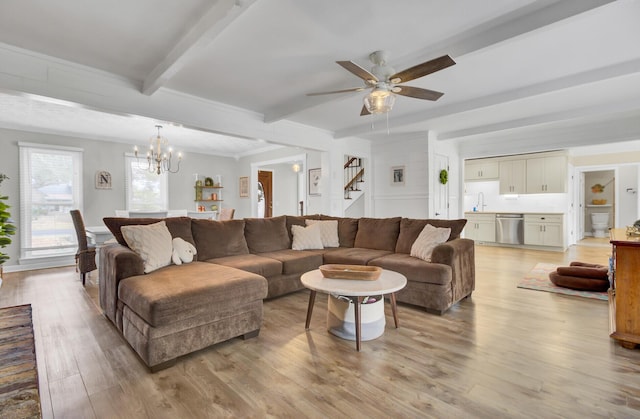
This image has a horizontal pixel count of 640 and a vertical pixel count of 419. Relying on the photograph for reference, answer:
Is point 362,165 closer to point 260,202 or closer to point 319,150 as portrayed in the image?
point 319,150

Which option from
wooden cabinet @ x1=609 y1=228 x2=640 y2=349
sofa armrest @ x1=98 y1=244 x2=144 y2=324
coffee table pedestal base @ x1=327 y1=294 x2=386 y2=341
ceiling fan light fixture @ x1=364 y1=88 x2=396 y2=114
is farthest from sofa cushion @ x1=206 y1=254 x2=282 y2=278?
wooden cabinet @ x1=609 y1=228 x2=640 y2=349

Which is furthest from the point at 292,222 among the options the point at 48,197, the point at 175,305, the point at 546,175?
the point at 546,175

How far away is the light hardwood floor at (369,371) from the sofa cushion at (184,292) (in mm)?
356

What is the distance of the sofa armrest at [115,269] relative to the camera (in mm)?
2512

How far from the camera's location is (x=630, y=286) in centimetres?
226

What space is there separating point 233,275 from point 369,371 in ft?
4.11

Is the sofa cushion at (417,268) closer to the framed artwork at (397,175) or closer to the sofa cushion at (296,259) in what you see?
the sofa cushion at (296,259)

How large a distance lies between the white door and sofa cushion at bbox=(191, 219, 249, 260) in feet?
13.4

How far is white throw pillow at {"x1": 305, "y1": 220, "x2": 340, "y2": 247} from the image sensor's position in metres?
4.45

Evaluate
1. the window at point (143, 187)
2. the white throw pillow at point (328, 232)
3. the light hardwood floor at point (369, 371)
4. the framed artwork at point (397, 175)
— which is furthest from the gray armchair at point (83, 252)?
the framed artwork at point (397, 175)

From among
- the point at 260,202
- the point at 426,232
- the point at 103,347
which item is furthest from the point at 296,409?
the point at 260,202

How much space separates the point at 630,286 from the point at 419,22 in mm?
2552

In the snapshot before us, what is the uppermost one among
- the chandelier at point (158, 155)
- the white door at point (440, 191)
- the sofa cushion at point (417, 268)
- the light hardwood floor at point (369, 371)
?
the chandelier at point (158, 155)

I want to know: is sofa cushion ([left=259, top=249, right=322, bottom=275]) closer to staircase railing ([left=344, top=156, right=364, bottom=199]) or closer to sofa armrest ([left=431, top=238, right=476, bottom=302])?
sofa armrest ([left=431, top=238, right=476, bottom=302])
